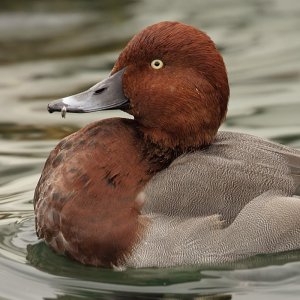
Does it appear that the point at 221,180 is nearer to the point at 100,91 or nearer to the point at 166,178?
the point at 166,178

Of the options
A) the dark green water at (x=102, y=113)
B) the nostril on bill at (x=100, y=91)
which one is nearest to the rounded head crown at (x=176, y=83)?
the nostril on bill at (x=100, y=91)

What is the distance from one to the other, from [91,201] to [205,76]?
96 cm

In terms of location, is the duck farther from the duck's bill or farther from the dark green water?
the dark green water

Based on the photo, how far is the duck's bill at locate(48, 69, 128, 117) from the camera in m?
6.04

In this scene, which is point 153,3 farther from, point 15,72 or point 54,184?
point 54,184

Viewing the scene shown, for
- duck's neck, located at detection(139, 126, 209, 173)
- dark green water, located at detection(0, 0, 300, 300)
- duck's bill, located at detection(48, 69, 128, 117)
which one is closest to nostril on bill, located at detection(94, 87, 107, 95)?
→ duck's bill, located at detection(48, 69, 128, 117)

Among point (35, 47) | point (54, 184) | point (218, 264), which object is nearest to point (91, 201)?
point (54, 184)

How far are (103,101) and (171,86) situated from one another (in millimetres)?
A: 416

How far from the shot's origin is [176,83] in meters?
5.94

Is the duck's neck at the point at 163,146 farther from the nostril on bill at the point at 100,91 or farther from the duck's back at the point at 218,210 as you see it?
the nostril on bill at the point at 100,91

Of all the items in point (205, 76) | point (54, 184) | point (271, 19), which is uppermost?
point (205, 76)

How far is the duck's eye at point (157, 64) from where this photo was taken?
5.95 metres

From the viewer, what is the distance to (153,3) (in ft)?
41.5

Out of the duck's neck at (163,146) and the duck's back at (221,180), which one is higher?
the duck's neck at (163,146)
